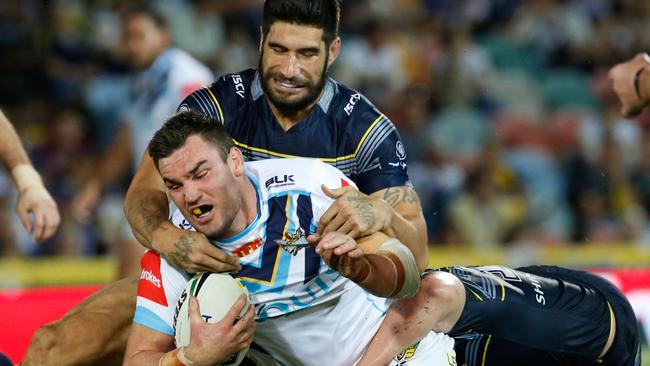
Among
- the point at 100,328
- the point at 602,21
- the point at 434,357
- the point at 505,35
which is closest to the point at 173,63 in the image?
the point at 100,328

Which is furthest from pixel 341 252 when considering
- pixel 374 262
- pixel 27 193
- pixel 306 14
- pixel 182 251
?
pixel 27 193

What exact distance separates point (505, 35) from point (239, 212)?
28.0 ft

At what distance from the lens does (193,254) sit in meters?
3.82

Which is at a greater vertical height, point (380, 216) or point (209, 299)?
point (380, 216)

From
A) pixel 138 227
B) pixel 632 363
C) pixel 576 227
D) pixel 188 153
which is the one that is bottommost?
pixel 576 227

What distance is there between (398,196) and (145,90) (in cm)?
299

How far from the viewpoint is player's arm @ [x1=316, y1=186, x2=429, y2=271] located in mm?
3746

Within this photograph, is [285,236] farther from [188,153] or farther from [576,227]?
[576,227]

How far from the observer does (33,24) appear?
10500 millimetres

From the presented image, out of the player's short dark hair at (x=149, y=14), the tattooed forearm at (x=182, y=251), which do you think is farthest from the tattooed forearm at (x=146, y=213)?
the player's short dark hair at (x=149, y=14)

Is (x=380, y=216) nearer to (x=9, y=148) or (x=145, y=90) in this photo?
(x=9, y=148)

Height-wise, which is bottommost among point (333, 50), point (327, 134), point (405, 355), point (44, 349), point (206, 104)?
→ point (44, 349)

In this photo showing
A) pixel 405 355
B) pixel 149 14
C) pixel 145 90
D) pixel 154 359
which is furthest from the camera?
pixel 149 14

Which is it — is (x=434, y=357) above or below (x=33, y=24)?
below
